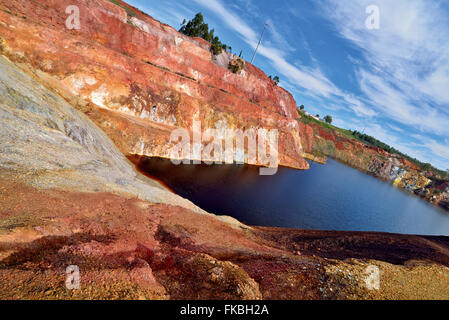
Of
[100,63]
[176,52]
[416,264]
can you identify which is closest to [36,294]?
[416,264]

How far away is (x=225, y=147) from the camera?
46.4 m

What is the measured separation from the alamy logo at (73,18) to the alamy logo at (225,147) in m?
28.5

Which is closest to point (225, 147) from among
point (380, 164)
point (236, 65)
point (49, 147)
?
point (49, 147)

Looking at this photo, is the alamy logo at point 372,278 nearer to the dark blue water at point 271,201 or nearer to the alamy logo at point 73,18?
the dark blue water at point 271,201

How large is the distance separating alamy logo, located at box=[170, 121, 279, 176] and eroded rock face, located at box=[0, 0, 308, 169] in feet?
5.89

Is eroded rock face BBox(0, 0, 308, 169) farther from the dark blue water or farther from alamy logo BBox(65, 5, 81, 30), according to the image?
the dark blue water

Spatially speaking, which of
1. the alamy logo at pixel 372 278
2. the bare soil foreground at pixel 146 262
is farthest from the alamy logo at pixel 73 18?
the alamy logo at pixel 372 278

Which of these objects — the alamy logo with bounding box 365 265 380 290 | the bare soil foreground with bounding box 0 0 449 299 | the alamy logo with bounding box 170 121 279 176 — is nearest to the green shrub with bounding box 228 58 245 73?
the alamy logo with bounding box 170 121 279 176

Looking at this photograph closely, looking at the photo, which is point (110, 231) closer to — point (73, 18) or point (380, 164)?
point (73, 18)

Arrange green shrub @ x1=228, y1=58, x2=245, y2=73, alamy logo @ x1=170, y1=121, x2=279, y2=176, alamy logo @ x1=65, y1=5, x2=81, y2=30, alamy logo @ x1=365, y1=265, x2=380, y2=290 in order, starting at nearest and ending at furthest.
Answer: alamy logo @ x1=365, y1=265, x2=380, y2=290 → alamy logo @ x1=170, y1=121, x2=279, y2=176 → alamy logo @ x1=65, y1=5, x2=81, y2=30 → green shrub @ x1=228, y1=58, x2=245, y2=73

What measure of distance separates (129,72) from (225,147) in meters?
24.5

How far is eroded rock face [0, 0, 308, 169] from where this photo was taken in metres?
30.2

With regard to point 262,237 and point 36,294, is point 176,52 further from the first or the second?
point 36,294
